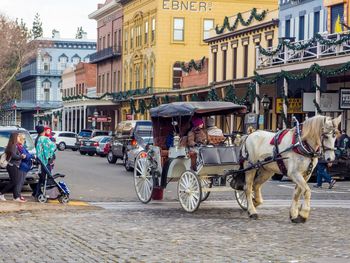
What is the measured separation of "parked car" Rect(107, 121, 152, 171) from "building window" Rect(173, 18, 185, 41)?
3033cm

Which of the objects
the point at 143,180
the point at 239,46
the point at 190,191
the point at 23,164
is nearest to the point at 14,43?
the point at 239,46

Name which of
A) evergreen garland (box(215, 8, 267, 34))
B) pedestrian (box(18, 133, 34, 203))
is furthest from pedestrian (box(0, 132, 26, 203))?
evergreen garland (box(215, 8, 267, 34))

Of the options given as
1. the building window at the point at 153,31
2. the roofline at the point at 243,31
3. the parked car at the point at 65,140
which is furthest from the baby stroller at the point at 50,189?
the building window at the point at 153,31

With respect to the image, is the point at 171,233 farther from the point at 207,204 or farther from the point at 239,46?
the point at 239,46

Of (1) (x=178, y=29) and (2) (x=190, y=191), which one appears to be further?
(1) (x=178, y=29)

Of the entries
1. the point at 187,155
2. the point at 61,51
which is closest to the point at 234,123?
the point at 187,155

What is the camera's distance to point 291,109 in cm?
4250

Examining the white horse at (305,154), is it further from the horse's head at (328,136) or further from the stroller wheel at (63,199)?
the stroller wheel at (63,199)

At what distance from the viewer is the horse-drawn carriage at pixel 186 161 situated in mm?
18422

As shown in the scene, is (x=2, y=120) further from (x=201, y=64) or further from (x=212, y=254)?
(x=212, y=254)

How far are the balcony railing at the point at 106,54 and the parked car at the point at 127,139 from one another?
136ft

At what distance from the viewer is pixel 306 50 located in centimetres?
3866

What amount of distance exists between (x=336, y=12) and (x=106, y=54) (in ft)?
155

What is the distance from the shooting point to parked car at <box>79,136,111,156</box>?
172 ft
